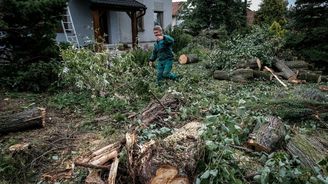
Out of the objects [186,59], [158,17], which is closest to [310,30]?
[186,59]

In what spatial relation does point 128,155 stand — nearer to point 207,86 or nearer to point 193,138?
point 193,138

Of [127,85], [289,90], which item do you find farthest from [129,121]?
[289,90]

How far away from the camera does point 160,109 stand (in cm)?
466

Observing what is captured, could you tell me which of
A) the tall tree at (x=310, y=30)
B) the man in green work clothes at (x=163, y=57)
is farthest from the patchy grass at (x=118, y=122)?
the tall tree at (x=310, y=30)

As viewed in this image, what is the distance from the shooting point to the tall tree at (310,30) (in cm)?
955

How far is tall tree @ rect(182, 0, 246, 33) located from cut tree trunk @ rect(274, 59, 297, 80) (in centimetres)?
998

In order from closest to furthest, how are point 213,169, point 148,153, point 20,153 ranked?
point 213,169
point 148,153
point 20,153

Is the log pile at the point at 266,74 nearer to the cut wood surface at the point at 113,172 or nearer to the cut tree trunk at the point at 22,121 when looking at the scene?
the cut tree trunk at the point at 22,121

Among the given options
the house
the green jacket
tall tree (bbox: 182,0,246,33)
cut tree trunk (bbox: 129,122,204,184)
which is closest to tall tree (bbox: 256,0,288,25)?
tall tree (bbox: 182,0,246,33)

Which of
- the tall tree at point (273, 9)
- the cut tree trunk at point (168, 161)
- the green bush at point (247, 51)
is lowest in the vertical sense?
the cut tree trunk at point (168, 161)

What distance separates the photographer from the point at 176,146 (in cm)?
286

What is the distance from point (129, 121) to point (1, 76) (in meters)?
3.70

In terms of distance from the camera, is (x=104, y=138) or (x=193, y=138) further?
(x=104, y=138)

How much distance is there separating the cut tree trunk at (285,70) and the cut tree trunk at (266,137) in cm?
475
